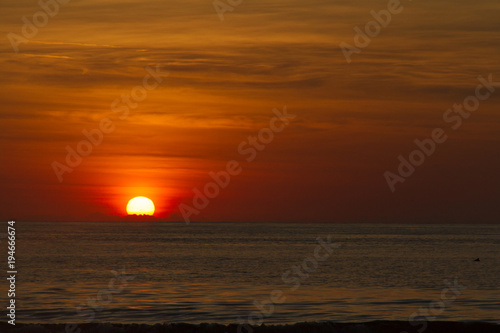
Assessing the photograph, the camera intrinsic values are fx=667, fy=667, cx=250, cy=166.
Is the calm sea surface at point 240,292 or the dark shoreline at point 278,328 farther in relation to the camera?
the calm sea surface at point 240,292

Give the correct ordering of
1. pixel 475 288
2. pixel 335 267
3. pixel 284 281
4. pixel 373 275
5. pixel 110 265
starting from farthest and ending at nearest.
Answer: pixel 110 265
pixel 335 267
pixel 373 275
pixel 284 281
pixel 475 288

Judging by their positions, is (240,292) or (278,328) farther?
(240,292)

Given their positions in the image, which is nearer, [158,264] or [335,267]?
[335,267]

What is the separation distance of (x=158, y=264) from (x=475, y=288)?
3893 centimetres

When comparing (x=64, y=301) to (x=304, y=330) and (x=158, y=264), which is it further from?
(x=158, y=264)

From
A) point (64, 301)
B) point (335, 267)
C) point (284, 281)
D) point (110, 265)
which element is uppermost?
point (110, 265)

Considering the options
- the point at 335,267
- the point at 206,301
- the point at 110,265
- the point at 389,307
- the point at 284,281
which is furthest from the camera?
the point at 110,265

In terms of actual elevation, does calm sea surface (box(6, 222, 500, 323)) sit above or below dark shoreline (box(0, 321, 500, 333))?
above

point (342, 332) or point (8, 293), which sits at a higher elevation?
point (8, 293)

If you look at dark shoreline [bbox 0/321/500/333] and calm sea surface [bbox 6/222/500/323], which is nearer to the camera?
dark shoreline [bbox 0/321/500/333]

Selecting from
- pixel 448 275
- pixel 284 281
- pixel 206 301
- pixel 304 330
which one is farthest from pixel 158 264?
pixel 304 330

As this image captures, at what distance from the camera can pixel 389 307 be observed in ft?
126

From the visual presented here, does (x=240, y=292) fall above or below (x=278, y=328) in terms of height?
above

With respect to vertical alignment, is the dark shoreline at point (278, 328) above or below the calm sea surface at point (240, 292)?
below
